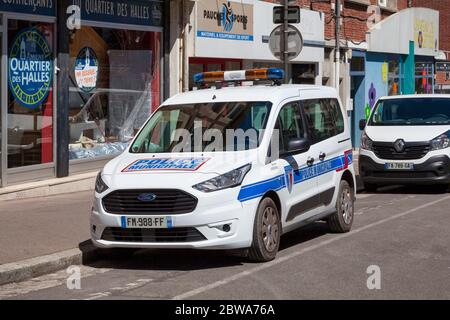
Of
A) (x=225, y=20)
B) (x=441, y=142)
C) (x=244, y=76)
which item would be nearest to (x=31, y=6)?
(x=244, y=76)

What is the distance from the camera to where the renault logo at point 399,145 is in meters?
15.5

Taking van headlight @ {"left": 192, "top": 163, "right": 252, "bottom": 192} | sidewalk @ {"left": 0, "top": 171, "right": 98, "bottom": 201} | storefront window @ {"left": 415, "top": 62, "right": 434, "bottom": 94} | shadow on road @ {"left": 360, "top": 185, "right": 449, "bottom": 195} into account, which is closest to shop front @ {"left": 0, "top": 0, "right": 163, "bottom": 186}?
sidewalk @ {"left": 0, "top": 171, "right": 98, "bottom": 201}

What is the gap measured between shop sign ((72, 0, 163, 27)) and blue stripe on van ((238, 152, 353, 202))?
6.01 m

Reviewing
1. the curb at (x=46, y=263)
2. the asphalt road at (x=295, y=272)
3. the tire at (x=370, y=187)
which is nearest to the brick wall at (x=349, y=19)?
the tire at (x=370, y=187)

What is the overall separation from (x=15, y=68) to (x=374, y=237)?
6.29m

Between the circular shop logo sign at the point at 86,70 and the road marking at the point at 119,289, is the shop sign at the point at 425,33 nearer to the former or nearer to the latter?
the circular shop logo sign at the point at 86,70

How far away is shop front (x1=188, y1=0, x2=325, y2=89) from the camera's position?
17844 millimetres

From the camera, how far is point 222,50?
61.1ft

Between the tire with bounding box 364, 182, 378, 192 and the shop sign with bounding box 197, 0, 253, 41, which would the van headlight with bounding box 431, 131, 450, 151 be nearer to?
the tire with bounding box 364, 182, 378, 192

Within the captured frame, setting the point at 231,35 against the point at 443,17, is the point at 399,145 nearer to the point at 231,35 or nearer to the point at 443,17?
the point at 231,35

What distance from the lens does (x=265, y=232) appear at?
884cm
